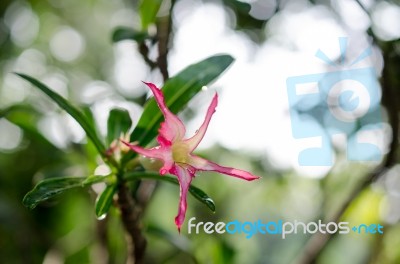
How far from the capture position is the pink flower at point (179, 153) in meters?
0.64

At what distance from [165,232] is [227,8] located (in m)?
0.59

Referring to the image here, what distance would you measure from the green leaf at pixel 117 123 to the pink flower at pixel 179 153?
206 millimetres

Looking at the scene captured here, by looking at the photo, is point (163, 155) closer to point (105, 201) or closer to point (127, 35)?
point (105, 201)

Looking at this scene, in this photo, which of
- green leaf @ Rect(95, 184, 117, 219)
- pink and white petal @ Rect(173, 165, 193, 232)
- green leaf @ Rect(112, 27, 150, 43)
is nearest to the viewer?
pink and white petal @ Rect(173, 165, 193, 232)

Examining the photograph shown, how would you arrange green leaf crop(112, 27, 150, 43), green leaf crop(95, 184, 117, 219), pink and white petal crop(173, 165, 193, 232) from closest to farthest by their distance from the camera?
pink and white petal crop(173, 165, 193, 232), green leaf crop(95, 184, 117, 219), green leaf crop(112, 27, 150, 43)

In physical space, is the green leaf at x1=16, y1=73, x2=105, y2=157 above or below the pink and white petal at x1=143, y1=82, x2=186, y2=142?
below

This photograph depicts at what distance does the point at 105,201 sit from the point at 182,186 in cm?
18

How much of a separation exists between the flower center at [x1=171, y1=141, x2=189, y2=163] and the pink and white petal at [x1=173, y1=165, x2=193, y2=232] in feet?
0.05

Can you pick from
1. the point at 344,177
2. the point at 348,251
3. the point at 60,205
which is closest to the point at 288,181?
the point at 344,177

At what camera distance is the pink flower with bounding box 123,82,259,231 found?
25.2 inches

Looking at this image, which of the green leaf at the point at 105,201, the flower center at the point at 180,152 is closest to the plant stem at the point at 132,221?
the green leaf at the point at 105,201

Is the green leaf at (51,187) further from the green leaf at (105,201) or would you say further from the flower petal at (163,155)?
the flower petal at (163,155)

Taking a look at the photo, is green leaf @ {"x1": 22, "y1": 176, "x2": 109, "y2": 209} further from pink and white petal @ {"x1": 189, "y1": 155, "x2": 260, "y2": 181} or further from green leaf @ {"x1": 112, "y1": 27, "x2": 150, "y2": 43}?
green leaf @ {"x1": 112, "y1": 27, "x2": 150, "y2": 43}

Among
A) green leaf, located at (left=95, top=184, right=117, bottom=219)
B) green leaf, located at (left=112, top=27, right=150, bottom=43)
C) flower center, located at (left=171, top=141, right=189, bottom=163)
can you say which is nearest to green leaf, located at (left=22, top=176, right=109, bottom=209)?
green leaf, located at (left=95, top=184, right=117, bottom=219)
